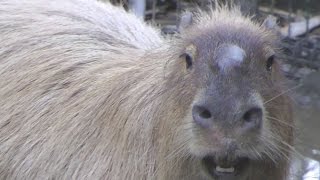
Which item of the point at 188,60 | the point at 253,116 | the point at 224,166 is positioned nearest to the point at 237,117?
the point at 253,116

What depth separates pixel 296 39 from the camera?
752cm

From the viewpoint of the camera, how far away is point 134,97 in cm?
401

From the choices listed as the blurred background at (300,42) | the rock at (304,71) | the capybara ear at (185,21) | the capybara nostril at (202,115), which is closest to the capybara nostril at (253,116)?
the capybara nostril at (202,115)

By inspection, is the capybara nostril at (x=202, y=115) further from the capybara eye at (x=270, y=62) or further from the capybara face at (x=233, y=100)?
the capybara eye at (x=270, y=62)

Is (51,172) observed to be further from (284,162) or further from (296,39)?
(296,39)

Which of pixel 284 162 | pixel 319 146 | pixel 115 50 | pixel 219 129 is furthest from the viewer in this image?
pixel 319 146

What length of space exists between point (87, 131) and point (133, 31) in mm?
849

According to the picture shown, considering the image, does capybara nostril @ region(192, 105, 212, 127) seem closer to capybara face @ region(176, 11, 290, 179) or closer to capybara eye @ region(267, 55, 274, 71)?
capybara face @ region(176, 11, 290, 179)

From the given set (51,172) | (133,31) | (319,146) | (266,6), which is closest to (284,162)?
(51,172)

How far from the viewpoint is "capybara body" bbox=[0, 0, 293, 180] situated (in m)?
3.32

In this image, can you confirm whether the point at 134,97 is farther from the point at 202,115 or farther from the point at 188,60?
the point at 202,115

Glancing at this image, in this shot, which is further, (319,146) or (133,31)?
(319,146)

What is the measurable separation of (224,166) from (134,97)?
2.50 ft

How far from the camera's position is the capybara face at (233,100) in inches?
127
